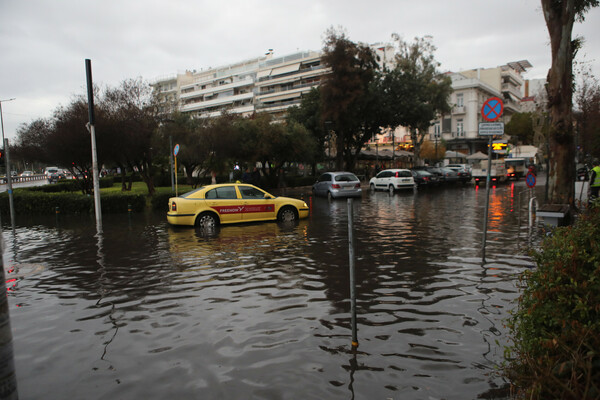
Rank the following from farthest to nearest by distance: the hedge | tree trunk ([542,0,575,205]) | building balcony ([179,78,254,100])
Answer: building balcony ([179,78,254,100])
the hedge
tree trunk ([542,0,575,205])

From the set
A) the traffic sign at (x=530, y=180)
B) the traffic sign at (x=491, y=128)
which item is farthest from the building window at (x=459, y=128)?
the traffic sign at (x=491, y=128)

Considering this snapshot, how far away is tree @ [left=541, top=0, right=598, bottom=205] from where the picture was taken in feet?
39.0

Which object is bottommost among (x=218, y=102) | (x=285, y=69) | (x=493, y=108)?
(x=493, y=108)

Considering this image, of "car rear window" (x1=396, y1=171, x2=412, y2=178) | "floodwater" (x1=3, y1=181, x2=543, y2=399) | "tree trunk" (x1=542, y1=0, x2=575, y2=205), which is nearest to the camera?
"floodwater" (x1=3, y1=181, x2=543, y2=399)

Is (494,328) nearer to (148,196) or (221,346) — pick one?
(221,346)

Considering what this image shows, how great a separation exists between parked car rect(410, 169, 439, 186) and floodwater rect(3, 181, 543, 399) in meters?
22.0

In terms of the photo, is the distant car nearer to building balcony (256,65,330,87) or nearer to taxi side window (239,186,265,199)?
taxi side window (239,186,265,199)

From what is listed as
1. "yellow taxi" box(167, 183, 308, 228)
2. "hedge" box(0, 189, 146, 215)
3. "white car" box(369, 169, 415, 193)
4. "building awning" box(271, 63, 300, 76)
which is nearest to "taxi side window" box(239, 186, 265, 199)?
"yellow taxi" box(167, 183, 308, 228)

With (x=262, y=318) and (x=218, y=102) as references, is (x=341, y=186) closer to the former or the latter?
(x=262, y=318)

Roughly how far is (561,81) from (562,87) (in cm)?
17

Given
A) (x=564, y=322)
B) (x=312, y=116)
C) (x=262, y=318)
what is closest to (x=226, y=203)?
(x=262, y=318)

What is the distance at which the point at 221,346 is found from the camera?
4547 millimetres

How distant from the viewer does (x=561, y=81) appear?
12000 mm

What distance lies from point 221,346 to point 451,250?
20.5 ft
